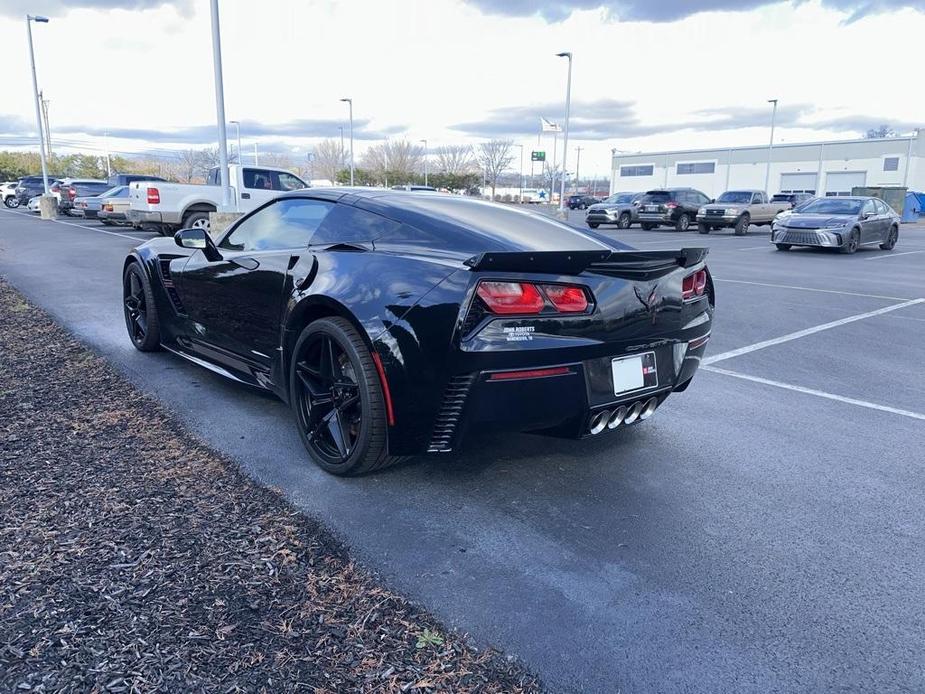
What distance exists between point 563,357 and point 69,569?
2122mm

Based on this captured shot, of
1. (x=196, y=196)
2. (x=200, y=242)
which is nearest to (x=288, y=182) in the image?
(x=196, y=196)

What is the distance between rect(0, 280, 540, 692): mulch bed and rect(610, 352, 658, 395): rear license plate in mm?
1445

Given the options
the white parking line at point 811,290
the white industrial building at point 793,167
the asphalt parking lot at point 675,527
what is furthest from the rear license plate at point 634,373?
the white industrial building at point 793,167

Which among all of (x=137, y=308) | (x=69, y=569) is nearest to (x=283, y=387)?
(x=69, y=569)

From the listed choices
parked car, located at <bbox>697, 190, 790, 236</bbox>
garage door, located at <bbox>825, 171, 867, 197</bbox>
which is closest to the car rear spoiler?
parked car, located at <bbox>697, 190, 790, 236</bbox>

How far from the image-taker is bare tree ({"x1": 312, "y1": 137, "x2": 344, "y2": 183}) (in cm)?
9075

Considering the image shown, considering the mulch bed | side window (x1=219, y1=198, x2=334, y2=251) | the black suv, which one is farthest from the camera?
the black suv

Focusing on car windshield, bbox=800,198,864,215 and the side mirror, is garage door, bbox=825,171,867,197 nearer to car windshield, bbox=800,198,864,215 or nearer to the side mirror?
car windshield, bbox=800,198,864,215

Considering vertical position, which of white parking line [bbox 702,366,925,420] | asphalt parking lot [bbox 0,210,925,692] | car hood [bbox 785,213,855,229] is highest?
car hood [bbox 785,213,855,229]

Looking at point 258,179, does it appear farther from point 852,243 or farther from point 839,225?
point 852,243

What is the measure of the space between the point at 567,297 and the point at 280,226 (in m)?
2.16

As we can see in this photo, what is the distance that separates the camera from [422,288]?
3096 mm

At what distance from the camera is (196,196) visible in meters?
17.3

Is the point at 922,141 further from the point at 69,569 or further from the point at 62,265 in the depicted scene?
the point at 69,569
